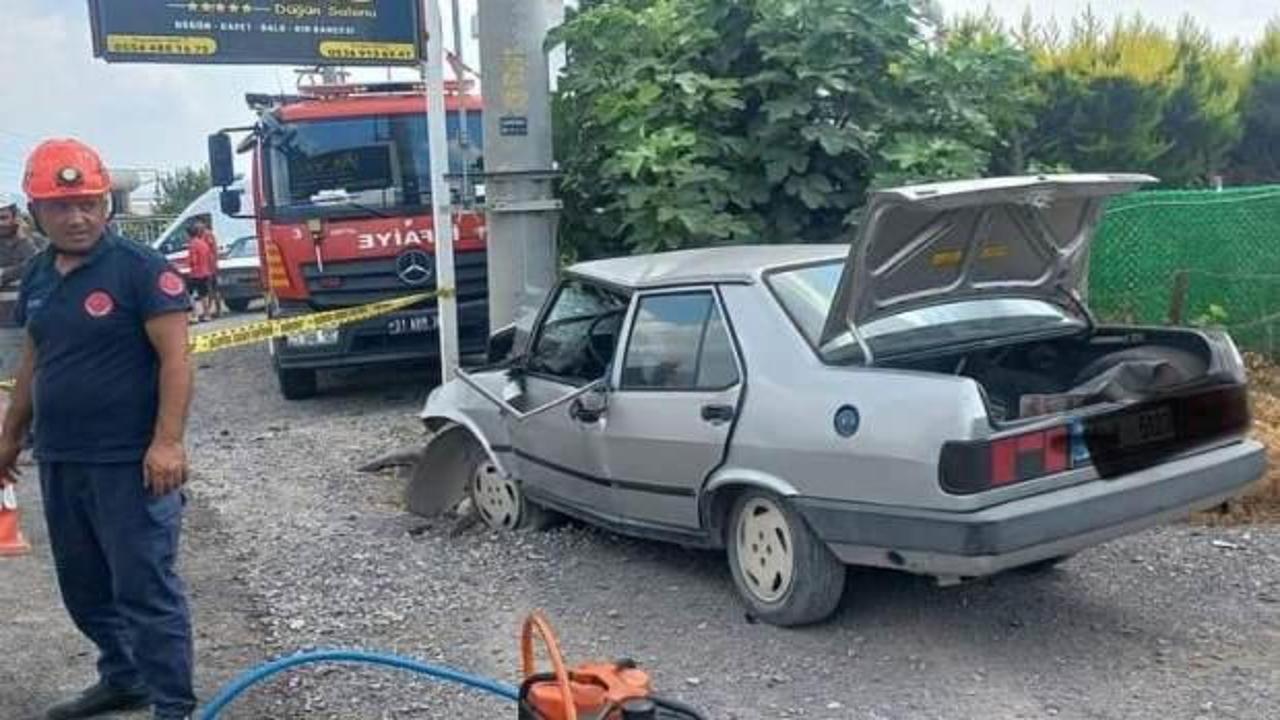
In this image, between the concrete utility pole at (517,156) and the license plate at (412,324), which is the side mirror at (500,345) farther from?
the license plate at (412,324)

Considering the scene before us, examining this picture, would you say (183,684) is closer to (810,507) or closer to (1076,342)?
(810,507)

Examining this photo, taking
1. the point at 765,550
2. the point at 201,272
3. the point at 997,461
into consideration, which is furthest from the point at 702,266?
the point at 201,272

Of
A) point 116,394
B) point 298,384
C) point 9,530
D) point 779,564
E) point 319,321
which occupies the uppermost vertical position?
point 116,394

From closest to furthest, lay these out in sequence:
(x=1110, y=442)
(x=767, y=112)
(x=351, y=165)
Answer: (x=1110, y=442), (x=767, y=112), (x=351, y=165)

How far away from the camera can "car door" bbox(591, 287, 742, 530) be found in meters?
5.29

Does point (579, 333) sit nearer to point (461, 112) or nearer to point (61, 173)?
point (61, 173)

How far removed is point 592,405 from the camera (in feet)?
19.1

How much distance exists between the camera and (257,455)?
972 cm

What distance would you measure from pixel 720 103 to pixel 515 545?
3.68m

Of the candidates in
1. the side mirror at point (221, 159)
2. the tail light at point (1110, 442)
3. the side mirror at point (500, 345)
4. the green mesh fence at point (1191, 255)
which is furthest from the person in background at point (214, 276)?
the tail light at point (1110, 442)

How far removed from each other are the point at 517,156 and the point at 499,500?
109 inches

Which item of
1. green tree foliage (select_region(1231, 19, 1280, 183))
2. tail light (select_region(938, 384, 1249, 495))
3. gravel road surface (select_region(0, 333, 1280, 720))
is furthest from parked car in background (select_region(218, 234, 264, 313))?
tail light (select_region(938, 384, 1249, 495))

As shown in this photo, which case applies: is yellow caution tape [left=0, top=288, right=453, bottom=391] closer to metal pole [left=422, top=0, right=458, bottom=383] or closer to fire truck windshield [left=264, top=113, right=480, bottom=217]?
fire truck windshield [left=264, top=113, right=480, bottom=217]

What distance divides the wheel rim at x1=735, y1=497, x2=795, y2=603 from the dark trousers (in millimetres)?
2075
